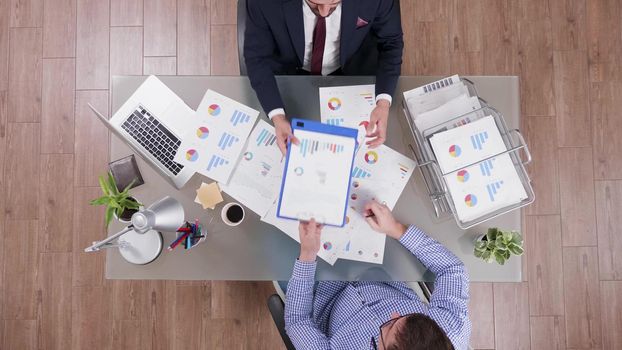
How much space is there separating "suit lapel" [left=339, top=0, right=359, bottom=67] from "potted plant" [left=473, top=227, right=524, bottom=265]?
75cm

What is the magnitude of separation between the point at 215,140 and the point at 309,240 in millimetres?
451

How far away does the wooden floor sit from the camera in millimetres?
2166

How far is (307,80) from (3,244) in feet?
6.16

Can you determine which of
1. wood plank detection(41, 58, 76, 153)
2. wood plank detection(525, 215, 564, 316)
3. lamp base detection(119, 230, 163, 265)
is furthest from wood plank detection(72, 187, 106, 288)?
wood plank detection(525, 215, 564, 316)

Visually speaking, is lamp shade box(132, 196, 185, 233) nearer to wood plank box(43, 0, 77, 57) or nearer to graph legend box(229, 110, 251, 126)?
graph legend box(229, 110, 251, 126)

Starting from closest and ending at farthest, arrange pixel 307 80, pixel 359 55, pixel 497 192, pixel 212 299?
pixel 497 192, pixel 307 80, pixel 359 55, pixel 212 299

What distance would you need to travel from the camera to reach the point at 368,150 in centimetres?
141

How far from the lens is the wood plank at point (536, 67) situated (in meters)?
2.26

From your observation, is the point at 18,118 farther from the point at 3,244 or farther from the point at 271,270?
the point at 271,270

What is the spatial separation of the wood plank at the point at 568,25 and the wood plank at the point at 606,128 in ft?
0.83

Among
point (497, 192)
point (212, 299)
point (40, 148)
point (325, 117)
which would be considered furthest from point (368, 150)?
point (40, 148)

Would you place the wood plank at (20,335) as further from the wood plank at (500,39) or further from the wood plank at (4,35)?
the wood plank at (500,39)

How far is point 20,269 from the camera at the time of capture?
2188 millimetres

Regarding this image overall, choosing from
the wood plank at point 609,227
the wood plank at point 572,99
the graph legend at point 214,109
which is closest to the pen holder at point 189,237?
the graph legend at point 214,109
